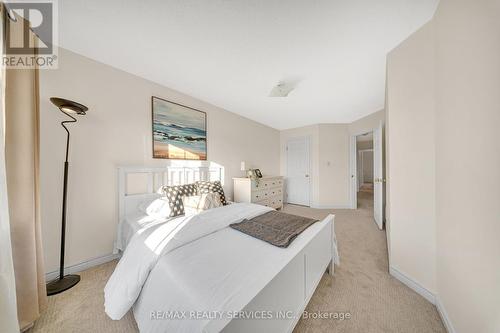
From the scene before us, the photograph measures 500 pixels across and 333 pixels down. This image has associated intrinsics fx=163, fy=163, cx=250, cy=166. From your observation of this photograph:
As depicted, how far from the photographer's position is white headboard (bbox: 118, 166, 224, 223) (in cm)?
200

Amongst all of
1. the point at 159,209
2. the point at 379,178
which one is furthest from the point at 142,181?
the point at 379,178

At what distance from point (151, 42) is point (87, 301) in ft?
7.96

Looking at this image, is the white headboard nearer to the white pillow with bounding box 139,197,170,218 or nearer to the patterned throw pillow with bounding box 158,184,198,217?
the patterned throw pillow with bounding box 158,184,198,217

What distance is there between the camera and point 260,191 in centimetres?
353

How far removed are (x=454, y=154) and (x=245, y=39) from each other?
187cm

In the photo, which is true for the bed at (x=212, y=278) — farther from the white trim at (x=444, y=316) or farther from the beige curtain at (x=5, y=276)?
the white trim at (x=444, y=316)

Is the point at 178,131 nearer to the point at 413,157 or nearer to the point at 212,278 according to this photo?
the point at 212,278

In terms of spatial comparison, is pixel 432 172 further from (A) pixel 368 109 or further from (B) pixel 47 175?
(B) pixel 47 175

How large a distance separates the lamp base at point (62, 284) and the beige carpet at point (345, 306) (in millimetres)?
50

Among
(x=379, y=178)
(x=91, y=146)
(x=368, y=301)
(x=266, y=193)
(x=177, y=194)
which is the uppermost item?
(x=91, y=146)

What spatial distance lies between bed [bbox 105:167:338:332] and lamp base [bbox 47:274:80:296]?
762mm

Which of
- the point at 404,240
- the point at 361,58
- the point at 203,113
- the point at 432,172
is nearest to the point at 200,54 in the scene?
the point at 203,113

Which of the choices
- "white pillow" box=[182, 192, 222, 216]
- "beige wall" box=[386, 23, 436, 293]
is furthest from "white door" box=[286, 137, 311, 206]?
"white pillow" box=[182, 192, 222, 216]

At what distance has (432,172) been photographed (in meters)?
1.41
